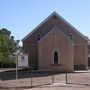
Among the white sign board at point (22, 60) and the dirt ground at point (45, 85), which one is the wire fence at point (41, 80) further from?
the white sign board at point (22, 60)

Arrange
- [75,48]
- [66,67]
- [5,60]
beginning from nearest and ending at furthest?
[66,67] → [75,48] → [5,60]

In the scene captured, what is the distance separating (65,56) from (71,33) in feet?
26.8

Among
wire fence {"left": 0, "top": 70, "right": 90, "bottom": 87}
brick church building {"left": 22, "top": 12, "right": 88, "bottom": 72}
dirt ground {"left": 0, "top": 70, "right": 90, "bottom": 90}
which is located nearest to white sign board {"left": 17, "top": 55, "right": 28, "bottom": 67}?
dirt ground {"left": 0, "top": 70, "right": 90, "bottom": 90}

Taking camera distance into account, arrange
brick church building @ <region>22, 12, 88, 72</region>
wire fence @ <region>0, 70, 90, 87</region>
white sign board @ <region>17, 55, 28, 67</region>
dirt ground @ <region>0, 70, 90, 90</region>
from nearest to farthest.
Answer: white sign board @ <region>17, 55, 28, 67</region> → dirt ground @ <region>0, 70, 90, 90</region> → wire fence @ <region>0, 70, 90, 87</region> → brick church building @ <region>22, 12, 88, 72</region>

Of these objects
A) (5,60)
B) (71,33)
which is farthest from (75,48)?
(5,60)

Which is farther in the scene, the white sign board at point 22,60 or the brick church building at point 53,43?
the brick church building at point 53,43

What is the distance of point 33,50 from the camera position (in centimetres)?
6356

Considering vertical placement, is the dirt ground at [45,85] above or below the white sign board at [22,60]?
below

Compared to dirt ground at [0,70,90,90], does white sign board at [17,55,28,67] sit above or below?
above

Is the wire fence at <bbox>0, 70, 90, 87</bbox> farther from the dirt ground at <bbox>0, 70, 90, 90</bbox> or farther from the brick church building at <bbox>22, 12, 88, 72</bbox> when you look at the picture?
the brick church building at <bbox>22, 12, 88, 72</bbox>

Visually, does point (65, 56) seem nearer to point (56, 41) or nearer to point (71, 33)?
point (56, 41)

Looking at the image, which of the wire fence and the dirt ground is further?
the wire fence

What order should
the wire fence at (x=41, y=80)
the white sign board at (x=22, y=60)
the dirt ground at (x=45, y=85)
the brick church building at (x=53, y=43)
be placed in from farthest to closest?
the brick church building at (x=53, y=43), the wire fence at (x=41, y=80), the dirt ground at (x=45, y=85), the white sign board at (x=22, y=60)

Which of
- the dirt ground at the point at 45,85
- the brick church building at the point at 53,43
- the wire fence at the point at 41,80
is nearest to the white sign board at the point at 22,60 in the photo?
the dirt ground at the point at 45,85
